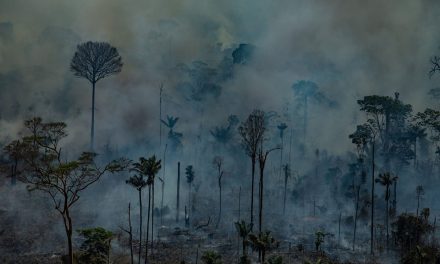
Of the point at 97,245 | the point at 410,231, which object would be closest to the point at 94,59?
the point at 97,245

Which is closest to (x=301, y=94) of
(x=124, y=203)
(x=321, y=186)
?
Result: (x=321, y=186)

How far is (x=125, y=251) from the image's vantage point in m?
61.5

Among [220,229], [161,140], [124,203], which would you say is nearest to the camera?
[220,229]

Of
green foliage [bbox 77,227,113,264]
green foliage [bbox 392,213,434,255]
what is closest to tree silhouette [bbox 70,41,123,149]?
green foliage [bbox 77,227,113,264]

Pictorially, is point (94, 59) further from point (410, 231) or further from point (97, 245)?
point (410, 231)

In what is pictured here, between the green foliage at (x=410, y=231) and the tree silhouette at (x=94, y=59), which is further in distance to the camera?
the tree silhouette at (x=94, y=59)

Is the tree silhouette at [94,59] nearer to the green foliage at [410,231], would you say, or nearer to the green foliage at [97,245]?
the green foliage at [97,245]

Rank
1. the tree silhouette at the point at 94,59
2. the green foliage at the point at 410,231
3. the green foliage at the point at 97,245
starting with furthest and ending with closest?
the tree silhouette at the point at 94,59 < the green foliage at the point at 410,231 < the green foliage at the point at 97,245

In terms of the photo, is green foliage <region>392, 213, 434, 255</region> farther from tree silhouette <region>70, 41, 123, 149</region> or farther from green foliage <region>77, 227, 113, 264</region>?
tree silhouette <region>70, 41, 123, 149</region>

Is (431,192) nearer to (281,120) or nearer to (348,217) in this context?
(348,217)

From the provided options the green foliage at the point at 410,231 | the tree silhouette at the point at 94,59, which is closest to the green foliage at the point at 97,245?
the green foliage at the point at 410,231

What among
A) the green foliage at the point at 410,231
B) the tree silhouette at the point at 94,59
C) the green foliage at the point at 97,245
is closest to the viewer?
the green foliage at the point at 97,245

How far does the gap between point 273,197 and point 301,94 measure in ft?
125

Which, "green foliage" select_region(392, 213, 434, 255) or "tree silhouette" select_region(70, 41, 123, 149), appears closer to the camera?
"green foliage" select_region(392, 213, 434, 255)
